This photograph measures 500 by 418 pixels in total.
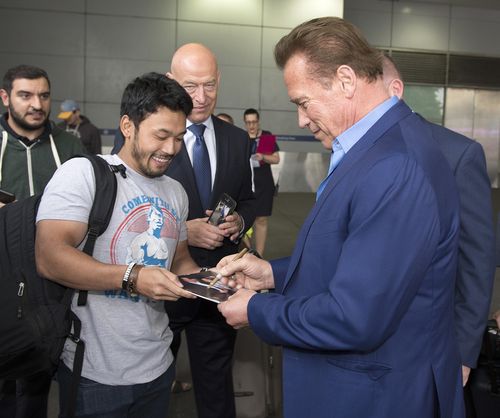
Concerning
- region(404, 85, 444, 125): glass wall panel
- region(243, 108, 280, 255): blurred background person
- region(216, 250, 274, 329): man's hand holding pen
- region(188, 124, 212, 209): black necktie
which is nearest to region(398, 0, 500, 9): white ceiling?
region(404, 85, 444, 125): glass wall panel

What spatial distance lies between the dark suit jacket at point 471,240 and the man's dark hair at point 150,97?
1049mm

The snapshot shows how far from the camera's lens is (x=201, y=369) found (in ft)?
9.25

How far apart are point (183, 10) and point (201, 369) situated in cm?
1164

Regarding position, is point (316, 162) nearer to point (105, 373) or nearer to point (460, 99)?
point (460, 99)

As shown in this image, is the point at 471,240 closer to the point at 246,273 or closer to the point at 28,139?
the point at 246,273

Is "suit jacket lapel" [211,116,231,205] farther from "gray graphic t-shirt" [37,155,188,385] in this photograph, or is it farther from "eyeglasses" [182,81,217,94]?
"gray graphic t-shirt" [37,155,188,385]

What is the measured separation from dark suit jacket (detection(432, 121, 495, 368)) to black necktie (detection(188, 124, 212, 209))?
116 cm

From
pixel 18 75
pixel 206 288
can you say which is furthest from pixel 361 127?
pixel 18 75

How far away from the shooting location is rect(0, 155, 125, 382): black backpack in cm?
180

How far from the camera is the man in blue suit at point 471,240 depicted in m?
2.16

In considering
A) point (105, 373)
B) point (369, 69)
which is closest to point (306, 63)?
point (369, 69)

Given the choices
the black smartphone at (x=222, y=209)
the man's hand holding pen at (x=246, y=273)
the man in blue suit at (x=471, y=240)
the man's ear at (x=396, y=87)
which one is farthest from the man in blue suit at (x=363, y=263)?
the black smartphone at (x=222, y=209)

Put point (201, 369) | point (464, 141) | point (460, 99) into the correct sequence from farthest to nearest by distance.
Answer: point (460, 99) → point (201, 369) → point (464, 141)

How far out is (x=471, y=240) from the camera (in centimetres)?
221
